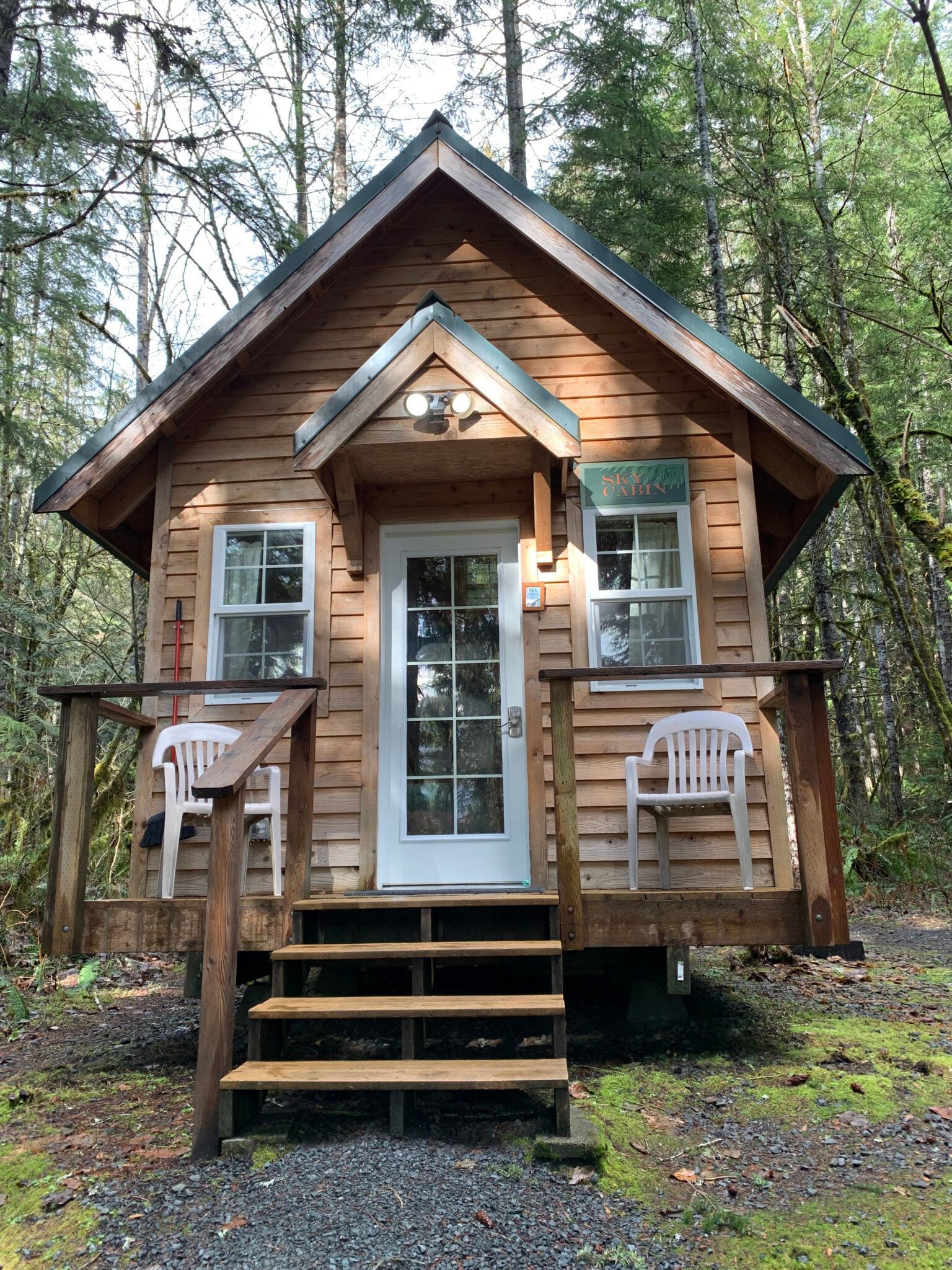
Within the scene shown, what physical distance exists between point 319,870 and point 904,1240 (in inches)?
140

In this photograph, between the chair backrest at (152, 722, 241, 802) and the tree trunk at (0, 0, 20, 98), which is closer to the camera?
the chair backrest at (152, 722, 241, 802)

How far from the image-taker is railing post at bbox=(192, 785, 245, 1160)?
10.4ft

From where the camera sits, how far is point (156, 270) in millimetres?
14695

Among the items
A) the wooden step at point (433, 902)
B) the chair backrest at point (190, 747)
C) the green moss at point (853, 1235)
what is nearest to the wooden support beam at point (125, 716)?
the chair backrest at point (190, 747)

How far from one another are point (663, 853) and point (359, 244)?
14.7 feet

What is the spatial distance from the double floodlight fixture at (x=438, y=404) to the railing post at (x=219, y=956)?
2410mm

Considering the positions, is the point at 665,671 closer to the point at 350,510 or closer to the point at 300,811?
the point at 300,811

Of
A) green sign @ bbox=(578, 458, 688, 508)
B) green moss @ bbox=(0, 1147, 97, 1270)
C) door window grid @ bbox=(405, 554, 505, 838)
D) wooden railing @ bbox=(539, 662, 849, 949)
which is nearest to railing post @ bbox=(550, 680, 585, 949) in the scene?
wooden railing @ bbox=(539, 662, 849, 949)

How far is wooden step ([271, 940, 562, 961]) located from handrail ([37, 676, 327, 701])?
1.24 metres

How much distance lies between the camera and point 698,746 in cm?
509

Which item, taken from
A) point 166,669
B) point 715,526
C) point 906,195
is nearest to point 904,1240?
point 715,526

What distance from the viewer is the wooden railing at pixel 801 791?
3.94 meters

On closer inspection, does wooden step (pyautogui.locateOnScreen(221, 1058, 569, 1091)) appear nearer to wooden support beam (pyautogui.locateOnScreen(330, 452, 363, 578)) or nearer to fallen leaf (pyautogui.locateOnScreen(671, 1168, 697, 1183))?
fallen leaf (pyautogui.locateOnScreen(671, 1168, 697, 1183))

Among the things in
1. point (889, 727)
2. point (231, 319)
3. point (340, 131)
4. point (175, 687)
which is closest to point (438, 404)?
point (231, 319)
